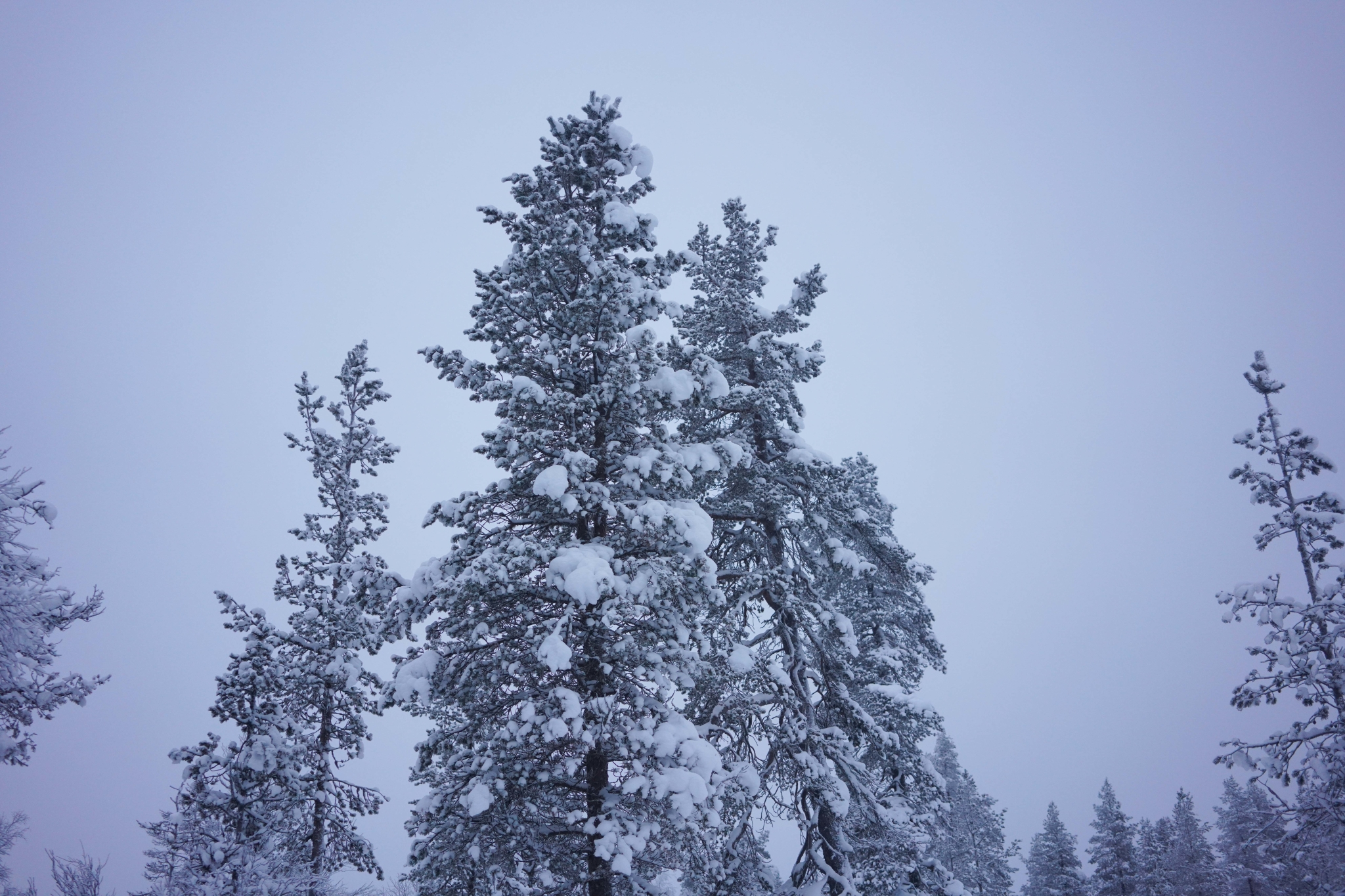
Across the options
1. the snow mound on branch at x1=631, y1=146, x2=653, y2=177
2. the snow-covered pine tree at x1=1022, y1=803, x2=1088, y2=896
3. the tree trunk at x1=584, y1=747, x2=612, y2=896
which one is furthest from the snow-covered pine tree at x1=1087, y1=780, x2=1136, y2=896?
the snow mound on branch at x1=631, y1=146, x2=653, y2=177

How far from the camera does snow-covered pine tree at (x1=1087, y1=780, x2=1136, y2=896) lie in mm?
34812

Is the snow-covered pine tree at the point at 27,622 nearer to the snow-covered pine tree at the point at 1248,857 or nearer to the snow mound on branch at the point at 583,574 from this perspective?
the snow mound on branch at the point at 583,574

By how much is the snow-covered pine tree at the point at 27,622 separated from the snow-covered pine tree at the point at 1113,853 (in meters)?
39.3

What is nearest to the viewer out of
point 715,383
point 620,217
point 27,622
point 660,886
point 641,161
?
point 660,886

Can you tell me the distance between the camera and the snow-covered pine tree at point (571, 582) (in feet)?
30.6

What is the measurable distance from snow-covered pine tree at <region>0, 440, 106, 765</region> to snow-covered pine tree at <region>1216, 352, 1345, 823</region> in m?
20.7

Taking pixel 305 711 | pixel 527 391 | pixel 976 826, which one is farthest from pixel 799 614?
pixel 976 826

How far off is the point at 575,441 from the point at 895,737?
8.33 meters

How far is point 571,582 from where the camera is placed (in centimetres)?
884

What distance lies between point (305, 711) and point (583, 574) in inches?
376

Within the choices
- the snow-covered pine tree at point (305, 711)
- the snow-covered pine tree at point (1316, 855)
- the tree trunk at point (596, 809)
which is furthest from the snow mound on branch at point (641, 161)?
the snow-covered pine tree at point (1316, 855)

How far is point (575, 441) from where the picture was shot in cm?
1077

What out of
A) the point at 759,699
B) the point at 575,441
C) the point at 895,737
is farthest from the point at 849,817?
the point at 575,441

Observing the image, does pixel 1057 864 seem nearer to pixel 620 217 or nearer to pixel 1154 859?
pixel 1154 859
